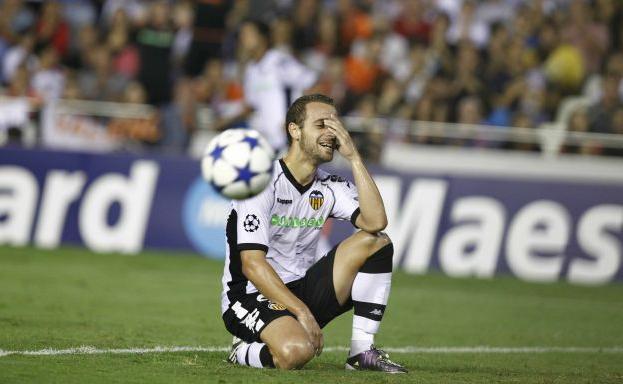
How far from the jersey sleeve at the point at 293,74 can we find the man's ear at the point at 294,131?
299 inches

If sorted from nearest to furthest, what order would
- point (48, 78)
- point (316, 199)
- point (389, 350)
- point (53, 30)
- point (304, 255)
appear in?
point (316, 199) < point (304, 255) < point (389, 350) < point (48, 78) < point (53, 30)

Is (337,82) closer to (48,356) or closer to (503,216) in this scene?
(503,216)

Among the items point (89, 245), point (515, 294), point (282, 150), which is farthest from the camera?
point (89, 245)

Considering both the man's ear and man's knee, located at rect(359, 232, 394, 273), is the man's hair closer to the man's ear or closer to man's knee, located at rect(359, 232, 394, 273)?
the man's ear

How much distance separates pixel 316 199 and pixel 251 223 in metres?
0.59

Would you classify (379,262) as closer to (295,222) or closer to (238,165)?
(295,222)

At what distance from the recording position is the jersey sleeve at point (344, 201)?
7.63 meters

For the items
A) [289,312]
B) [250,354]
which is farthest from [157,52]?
[289,312]

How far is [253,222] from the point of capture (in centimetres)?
716

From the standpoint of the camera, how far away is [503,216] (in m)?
16.1

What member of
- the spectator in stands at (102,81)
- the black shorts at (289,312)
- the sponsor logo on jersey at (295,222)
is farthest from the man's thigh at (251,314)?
the spectator in stands at (102,81)

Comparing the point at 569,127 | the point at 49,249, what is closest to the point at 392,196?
the point at 569,127

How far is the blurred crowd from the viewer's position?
18672 millimetres

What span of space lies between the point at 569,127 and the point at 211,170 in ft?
39.3
